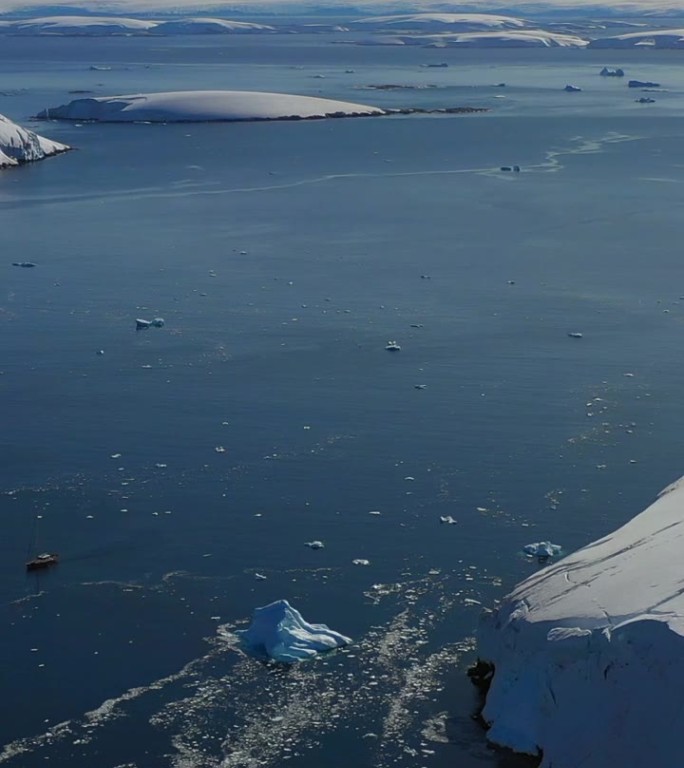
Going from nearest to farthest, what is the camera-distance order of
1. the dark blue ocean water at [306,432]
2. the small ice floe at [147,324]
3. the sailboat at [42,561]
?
the dark blue ocean water at [306,432] → the sailboat at [42,561] → the small ice floe at [147,324]

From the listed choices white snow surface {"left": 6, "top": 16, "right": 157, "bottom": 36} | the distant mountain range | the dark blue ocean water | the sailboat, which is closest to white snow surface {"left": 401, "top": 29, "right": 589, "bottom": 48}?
white snow surface {"left": 6, "top": 16, "right": 157, "bottom": 36}

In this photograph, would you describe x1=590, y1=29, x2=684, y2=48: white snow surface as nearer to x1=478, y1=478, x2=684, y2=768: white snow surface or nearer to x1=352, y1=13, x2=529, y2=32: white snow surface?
x1=352, y1=13, x2=529, y2=32: white snow surface

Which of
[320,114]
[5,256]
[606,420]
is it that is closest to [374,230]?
[5,256]

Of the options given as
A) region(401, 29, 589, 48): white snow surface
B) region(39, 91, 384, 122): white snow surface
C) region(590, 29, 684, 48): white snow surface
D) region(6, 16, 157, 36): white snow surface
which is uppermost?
region(39, 91, 384, 122): white snow surface

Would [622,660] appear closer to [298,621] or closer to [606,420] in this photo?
[298,621]

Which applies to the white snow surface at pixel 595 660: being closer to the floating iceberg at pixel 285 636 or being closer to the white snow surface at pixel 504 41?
the floating iceberg at pixel 285 636

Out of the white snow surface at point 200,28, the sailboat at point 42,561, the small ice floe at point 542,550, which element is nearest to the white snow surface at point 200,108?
the sailboat at point 42,561
